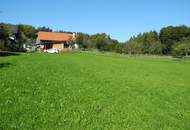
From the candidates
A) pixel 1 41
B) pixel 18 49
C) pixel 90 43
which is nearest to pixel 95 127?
pixel 1 41

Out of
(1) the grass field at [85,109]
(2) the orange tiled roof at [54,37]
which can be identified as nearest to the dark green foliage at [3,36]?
(1) the grass field at [85,109]

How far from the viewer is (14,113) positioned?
10.1 metres

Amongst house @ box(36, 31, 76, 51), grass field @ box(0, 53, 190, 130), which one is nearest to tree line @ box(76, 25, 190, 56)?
house @ box(36, 31, 76, 51)

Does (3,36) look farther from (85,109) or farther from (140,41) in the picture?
(140,41)

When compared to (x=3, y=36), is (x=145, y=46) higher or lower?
lower

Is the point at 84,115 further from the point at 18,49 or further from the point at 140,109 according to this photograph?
the point at 18,49

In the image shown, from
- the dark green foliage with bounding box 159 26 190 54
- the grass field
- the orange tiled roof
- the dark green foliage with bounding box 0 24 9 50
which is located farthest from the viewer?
the dark green foliage with bounding box 159 26 190 54

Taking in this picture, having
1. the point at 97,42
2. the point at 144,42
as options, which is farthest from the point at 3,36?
the point at 144,42

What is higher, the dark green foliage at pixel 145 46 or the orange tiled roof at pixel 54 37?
the orange tiled roof at pixel 54 37

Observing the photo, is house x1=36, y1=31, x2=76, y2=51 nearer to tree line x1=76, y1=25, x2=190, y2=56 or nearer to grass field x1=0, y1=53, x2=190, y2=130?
tree line x1=76, y1=25, x2=190, y2=56

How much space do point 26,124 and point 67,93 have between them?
591cm

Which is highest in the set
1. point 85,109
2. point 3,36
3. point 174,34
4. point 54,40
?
point 174,34

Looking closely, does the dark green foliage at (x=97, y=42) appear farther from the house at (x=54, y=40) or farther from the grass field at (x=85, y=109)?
the grass field at (x=85, y=109)

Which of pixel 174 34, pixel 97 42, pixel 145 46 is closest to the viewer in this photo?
pixel 145 46
